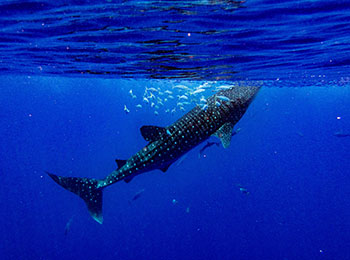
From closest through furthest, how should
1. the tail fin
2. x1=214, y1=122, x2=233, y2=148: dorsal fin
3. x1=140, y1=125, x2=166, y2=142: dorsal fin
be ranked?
1. x1=140, y1=125, x2=166, y2=142: dorsal fin
2. x1=214, y1=122, x2=233, y2=148: dorsal fin
3. the tail fin

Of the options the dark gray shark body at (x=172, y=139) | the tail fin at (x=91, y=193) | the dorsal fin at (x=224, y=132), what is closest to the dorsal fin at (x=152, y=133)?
the dark gray shark body at (x=172, y=139)

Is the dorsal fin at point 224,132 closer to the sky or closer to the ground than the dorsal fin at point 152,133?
closer to the ground

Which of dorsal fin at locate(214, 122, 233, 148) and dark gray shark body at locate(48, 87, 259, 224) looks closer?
dark gray shark body at locate(48, 87, 259, 224)

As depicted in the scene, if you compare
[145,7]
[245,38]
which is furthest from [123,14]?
[245,38]

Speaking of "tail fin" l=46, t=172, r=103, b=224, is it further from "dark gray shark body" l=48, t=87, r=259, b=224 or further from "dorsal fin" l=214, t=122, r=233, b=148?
"dorsal fin" l=214, t=122, r=233, b=148

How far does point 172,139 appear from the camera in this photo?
25.4 ft

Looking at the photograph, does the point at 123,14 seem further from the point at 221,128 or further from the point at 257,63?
the point at 257,63

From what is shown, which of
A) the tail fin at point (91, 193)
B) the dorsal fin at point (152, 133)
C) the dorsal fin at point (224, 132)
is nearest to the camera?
the dorsal fin at point (152, 133)

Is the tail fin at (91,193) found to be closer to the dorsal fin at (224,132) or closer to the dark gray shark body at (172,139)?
the dark gray shark body at (172,139)

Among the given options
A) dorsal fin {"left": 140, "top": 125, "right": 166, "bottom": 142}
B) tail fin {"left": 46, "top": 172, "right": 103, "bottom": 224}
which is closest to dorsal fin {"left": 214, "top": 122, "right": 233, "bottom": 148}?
dorsal fin {"left": 140, "top": 125, "right": 166, "bottom": 142}

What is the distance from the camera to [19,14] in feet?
24.5

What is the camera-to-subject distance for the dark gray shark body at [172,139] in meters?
7.73

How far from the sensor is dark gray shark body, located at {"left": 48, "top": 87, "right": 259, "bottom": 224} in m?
7.73

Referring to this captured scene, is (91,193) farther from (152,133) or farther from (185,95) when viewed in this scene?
(185,95)
